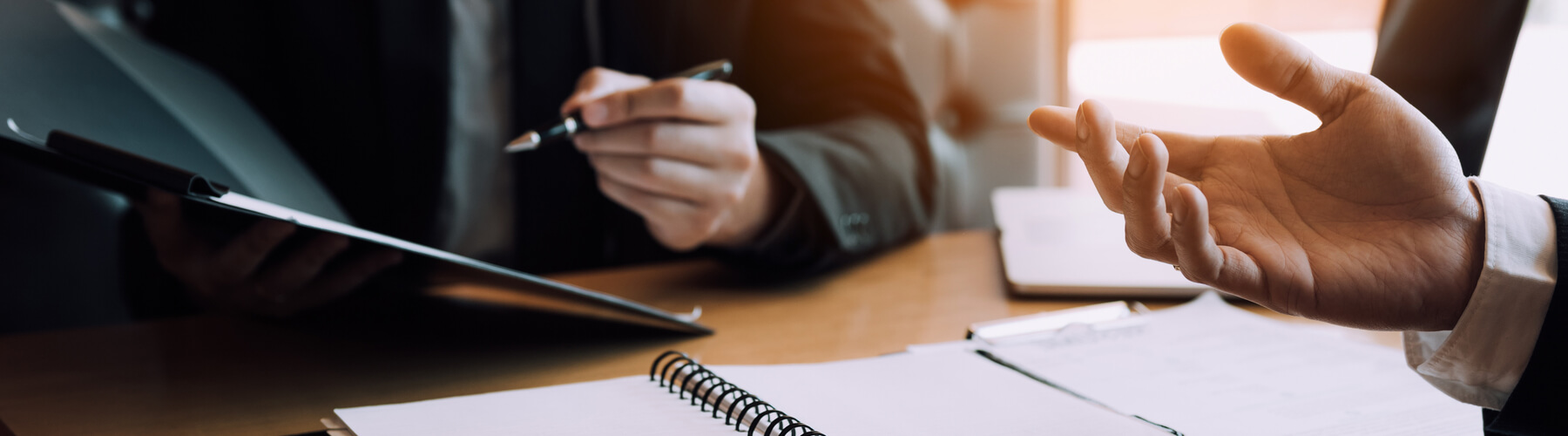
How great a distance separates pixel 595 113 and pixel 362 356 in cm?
21

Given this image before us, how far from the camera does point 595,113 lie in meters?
0.56

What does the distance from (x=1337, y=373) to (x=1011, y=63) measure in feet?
5.39

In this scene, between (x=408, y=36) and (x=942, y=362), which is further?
(x=408, y=36)

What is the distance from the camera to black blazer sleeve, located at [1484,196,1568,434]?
0.32 meters

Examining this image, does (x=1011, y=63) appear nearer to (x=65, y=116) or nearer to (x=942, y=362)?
(x=942, y=362)

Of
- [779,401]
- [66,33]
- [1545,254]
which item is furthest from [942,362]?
[66,33]

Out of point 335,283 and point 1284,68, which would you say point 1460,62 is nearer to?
point 1284,68

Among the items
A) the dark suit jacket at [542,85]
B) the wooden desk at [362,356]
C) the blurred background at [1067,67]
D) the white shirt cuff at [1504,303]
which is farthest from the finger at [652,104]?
the blurred background at [1067,67]

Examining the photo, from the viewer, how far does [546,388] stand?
396mm

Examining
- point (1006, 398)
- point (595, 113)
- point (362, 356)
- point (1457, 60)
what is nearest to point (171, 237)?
point (362, 356)

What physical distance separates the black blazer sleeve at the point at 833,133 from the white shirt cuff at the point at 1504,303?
18.3 inches

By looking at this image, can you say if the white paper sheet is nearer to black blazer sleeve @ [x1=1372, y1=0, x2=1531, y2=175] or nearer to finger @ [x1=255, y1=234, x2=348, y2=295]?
black blazer sleeve @ [x1=1372, y1=0, x2=1531, y2=175]

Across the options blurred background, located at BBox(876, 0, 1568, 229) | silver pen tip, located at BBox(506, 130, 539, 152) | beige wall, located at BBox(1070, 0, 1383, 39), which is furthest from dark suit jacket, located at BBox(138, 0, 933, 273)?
beige wall, located at BBox(1070, 0, 1383, 39)

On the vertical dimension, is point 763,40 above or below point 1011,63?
A: below
